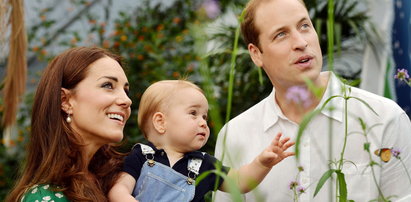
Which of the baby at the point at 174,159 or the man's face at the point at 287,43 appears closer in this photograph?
the baby at the point at 174,159

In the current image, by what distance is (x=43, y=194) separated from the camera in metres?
2.39

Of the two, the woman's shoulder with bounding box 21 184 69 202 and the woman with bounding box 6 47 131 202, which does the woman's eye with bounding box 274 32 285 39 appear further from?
the woman's shoulder with bounding box 21 184 69 202

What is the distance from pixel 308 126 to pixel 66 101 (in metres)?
0.87

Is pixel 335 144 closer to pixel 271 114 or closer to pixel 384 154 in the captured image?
pixel 271 114

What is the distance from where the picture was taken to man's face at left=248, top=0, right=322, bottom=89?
277cm

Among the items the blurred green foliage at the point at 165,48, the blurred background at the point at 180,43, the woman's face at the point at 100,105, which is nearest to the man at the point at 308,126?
the woman's face at the point at 100,105

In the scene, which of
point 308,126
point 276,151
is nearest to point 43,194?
point 276,151

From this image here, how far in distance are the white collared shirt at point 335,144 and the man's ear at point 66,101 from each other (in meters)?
0.57

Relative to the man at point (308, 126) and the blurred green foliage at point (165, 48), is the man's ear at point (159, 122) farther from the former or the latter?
the blurred green foliage at point (165, 48)

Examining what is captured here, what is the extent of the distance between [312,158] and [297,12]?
1.76ft

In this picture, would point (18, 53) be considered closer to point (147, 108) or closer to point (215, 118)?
point (147, 108)

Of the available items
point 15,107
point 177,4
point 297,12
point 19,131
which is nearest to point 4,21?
point 15,107

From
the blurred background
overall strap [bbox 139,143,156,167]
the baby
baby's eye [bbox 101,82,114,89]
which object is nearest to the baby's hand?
the baby

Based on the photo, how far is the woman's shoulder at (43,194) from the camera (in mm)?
2379
